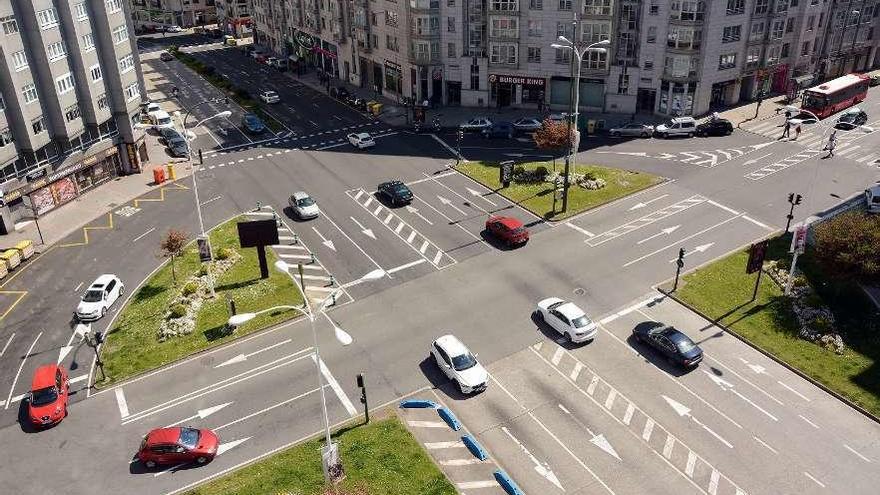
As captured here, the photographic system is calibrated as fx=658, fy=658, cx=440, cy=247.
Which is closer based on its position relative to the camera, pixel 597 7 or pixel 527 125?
pixel 527 125

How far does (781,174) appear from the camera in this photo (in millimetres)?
68312

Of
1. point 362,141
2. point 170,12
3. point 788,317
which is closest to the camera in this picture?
point 788,317

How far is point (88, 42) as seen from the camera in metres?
67.2

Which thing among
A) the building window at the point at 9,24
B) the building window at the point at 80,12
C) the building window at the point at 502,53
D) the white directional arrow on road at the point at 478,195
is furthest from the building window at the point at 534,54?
the building window at the point at 9,24

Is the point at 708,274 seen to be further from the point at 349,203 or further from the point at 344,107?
the point at 344,107

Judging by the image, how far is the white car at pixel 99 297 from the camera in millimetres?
49188

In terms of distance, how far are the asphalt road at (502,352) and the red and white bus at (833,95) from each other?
11.5 m

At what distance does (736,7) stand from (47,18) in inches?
3052

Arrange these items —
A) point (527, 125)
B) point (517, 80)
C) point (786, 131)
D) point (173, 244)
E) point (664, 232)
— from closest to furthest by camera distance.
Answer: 1. point (173, 244)
2. point (664, 232)
3. point (786, 131)
4. point (527, 125)
5. point (517, 80)

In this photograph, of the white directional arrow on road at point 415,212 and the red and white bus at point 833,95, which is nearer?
the white directional arrow on road at point 415,212

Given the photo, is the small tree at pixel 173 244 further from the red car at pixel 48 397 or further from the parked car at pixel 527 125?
the parked car at pixel 527 125

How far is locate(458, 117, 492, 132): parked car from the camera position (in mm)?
83719

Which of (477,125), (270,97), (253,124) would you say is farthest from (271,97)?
(477,125)

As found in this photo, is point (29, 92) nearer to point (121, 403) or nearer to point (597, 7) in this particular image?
point (121, 403)
